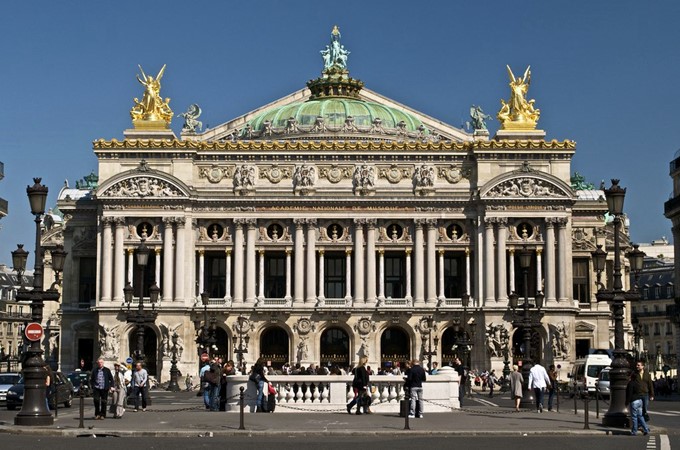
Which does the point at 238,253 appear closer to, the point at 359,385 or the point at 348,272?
the point at 348,272

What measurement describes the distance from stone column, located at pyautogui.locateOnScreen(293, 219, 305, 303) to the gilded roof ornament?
13704 mm

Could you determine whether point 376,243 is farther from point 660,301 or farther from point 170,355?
point 660,301

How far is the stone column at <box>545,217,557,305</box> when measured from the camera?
98438mm

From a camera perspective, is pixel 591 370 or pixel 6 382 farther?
pixel 591 370

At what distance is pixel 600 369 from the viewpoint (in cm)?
7600

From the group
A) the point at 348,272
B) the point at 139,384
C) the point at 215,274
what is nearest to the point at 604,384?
the point at 139,384

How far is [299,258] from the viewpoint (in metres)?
99.3

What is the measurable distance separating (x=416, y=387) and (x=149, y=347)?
53.7 meters

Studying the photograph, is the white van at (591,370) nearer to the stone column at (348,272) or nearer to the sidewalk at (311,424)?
the sidewalk at (311,424)

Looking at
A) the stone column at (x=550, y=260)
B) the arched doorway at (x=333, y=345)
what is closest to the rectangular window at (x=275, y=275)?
the arched doorway at (x=333, y=345)

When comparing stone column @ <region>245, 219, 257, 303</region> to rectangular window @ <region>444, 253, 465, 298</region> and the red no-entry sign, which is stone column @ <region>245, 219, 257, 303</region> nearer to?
rectangular window @ <region>444, 253, 465, 298</region>

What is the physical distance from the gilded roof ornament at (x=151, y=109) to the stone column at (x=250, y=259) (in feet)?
36.1

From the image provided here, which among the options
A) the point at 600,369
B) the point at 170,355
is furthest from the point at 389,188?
the point at 600,369

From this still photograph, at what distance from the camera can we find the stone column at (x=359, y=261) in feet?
324
